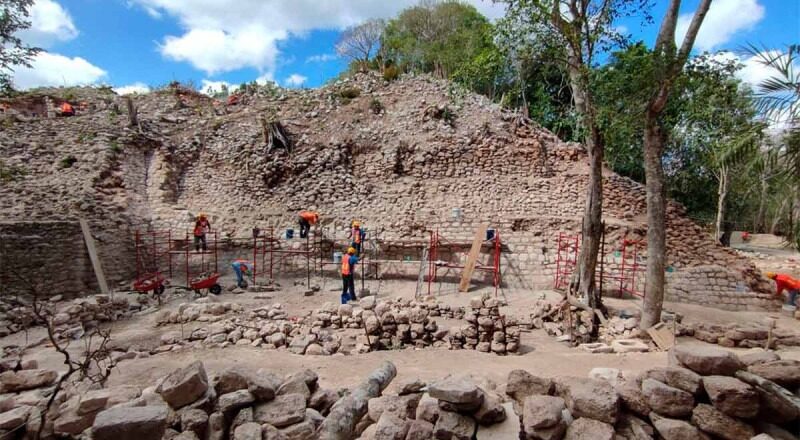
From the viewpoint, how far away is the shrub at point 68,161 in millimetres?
14820

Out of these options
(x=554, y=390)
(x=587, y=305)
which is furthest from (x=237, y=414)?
(x=587, y=305)

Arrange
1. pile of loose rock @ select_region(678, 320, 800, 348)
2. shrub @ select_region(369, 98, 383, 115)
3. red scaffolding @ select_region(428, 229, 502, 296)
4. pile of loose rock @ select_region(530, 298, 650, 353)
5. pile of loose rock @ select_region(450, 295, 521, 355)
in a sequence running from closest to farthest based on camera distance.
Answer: pile of loose rock @ select_region(678, 320, 800, 348)
pile of loose rock @ select_region(450, 295, 521, 355)
pile of loose rock @ select_region(530, 298, 650, 353)
red scaffolding @ select_region(428, 229, 502, 296)
shrub @ select_region(369, 98, 383, 115)

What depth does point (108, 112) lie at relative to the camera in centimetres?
1861

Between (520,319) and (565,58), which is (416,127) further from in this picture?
(520,319)

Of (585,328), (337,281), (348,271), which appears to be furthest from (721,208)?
(348,271)

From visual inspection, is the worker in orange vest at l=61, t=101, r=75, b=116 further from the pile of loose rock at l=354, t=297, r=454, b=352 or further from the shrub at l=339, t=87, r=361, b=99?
the pile of loose rock at l=354, t=297, r=454, b=352

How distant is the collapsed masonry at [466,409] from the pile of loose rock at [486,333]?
3737 millimetres

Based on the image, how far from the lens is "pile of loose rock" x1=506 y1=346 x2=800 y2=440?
2.87 m

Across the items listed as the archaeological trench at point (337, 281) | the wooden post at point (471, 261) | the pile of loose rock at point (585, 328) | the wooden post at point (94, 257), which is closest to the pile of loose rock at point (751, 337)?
the archaeological trench at point (337, 281)

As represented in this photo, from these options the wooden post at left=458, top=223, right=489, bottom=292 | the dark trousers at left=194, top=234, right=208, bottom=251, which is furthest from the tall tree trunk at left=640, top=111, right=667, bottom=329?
the dark trousers at left=194, top=234, right=208, bottom=251

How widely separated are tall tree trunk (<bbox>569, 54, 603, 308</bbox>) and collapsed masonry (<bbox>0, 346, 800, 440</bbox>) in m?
5.62

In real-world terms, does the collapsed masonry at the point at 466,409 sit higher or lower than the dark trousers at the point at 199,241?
lower

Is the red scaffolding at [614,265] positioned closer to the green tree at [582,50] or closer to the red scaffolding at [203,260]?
the green tree at [582,50]

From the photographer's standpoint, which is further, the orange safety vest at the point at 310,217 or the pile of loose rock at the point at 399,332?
the orange safety vest at the point at 310,217
